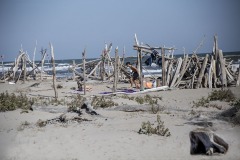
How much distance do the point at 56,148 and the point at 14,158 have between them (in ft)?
2.80

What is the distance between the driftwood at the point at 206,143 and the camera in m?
5.53

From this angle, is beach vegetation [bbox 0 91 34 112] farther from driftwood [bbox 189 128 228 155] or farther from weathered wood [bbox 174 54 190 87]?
weathered wood [bbox 174 54 190 87]

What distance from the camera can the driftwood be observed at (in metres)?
5.53

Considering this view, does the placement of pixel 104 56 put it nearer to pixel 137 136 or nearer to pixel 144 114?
pixel 144 114

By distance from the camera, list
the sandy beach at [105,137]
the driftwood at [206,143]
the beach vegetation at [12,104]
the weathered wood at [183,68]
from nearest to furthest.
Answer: the driftwood at [206,143] < the sandy beach at [105,137] < the beach vegetation at [12,104] < the weathered wood at [183,68]

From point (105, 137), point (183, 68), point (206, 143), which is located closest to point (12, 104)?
point (105, 137)

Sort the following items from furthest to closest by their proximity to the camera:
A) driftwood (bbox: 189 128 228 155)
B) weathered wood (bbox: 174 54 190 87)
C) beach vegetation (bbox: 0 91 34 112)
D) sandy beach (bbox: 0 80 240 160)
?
weathered wood (bbox: 174 54 190 87) → beach vegetation (bbox: 0 91 34 112) → sandy beach (bbox: 0 80 240 160) → driftwood (bbox: 189 128 228 155)

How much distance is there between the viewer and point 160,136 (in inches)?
265

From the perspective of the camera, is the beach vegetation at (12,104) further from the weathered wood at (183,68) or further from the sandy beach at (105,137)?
the weathered wood at (183,68)

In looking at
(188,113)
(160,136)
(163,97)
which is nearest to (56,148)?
(160,136)

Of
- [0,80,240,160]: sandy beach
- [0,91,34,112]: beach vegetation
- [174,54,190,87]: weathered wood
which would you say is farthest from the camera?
[174,54,190,87]: weathered wood

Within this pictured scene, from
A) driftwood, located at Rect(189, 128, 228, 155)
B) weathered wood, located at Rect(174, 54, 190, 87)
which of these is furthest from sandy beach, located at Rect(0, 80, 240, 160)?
weathered wood, located at Rect(174, 54, 190, 87)

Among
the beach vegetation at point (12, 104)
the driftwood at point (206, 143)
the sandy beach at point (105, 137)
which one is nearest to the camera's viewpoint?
the driftwood at point (206, 143)

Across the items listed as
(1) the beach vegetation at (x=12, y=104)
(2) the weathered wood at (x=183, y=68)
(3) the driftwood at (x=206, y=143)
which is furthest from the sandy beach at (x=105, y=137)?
(2) the weathered wood at (x=183, y=68)
